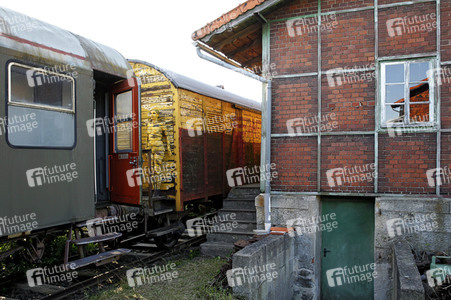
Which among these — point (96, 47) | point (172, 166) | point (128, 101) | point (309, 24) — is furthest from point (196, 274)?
point (309, 24)

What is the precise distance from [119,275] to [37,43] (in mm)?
3810

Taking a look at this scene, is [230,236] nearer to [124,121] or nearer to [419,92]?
[124,121]

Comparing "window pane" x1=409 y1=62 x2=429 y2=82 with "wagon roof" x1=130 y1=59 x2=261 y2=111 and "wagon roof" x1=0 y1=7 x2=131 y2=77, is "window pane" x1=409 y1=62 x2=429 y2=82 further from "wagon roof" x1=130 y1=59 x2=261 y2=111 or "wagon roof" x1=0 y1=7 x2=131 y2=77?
"wagon roof" x1=0 y1=7 x2=131 y2=77

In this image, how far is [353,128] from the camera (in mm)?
6375

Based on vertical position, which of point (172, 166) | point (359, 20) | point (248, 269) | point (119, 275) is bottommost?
point (119, 275)

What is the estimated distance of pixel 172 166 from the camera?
26.6 feet

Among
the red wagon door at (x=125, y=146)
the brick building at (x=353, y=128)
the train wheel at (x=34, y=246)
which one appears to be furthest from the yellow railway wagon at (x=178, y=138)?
the train wheel at (x=34, y=246)

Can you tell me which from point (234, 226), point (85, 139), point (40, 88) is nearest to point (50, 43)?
point (40, 88)

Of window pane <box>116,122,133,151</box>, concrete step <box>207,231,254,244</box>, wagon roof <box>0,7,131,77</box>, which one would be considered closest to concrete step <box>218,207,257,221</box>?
concrete step <box>207,231,254,244</box>

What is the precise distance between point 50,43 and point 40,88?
735 mm

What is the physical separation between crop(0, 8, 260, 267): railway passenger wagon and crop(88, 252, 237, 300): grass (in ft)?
2.23

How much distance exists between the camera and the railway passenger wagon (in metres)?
4.54

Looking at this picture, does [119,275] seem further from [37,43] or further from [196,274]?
[37,43]

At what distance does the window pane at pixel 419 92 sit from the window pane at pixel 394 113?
0.24 meters
